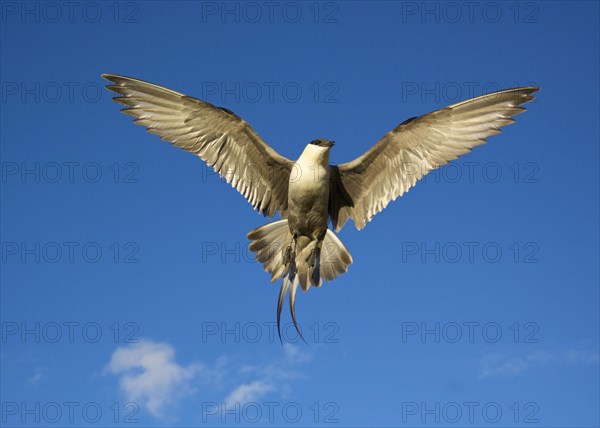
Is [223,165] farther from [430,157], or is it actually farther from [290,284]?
[430,157]

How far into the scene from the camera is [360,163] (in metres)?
10.2

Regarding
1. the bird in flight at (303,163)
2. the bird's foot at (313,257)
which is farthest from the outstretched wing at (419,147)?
the bird's foot at (313,257)

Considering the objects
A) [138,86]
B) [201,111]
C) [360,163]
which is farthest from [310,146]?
[138,86]

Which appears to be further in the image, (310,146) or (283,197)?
(283,197)

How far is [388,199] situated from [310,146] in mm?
1254

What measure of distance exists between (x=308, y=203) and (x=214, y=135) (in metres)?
1.52

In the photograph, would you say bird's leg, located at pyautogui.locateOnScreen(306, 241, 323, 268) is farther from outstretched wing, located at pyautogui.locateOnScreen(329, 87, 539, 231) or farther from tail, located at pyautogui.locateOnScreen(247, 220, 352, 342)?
outstretched wing, located at pyautogui.locateOnScreen(329, 87, 539, 231)

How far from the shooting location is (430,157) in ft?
33.3

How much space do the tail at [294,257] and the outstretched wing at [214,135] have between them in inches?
13.3

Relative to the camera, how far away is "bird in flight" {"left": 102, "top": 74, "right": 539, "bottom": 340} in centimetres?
1002

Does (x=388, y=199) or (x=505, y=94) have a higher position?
(x=505, y=94)

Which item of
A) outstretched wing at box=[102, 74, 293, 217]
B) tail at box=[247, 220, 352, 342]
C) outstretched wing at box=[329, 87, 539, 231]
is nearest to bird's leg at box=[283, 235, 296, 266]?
tail at box=[247, 220, 352, 342]

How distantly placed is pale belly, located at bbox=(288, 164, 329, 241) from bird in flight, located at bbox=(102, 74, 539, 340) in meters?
0.01

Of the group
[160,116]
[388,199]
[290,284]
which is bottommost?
[290,284]
